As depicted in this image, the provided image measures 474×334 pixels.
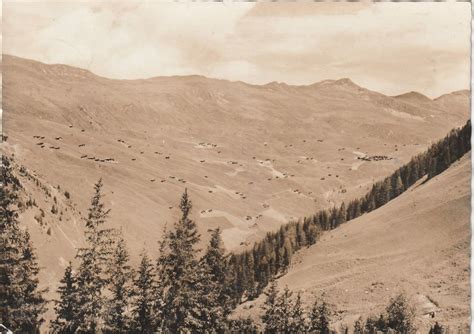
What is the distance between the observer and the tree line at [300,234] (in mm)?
109562

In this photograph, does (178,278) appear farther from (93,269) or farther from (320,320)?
(320,320)

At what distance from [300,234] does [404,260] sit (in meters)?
52.4

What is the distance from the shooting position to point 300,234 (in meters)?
134

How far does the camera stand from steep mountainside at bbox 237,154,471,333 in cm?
6406

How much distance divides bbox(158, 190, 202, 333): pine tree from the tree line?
54245 mm

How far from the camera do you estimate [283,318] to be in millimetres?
49562

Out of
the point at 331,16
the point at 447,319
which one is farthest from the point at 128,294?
the point at 447,319

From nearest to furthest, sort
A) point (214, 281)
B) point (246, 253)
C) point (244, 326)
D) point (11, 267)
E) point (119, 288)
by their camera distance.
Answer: point (11, 267) < point (214, 281) < point (119, 288) < point (244, 326) < point (246, 253)

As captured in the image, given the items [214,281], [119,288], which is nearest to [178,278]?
[214,281]

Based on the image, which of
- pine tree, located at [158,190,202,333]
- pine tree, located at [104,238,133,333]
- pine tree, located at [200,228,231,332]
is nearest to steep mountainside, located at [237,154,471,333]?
pine tree, located at [200,228,231,332]

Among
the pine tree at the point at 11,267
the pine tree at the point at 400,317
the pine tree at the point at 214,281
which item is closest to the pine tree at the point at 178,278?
the pine tree at the point at 214,281

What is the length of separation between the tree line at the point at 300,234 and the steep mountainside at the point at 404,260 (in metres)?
7.76

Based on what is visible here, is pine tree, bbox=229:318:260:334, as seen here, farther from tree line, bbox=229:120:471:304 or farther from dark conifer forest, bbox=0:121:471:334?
tree line, bbox=229:120:471:304

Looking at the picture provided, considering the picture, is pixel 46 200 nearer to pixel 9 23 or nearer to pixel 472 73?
pixel 9 23
